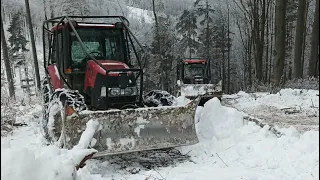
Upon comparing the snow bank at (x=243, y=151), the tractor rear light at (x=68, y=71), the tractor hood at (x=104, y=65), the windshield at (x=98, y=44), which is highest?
the windshield at (x=98, y=44)

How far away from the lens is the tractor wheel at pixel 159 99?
668 centimetres

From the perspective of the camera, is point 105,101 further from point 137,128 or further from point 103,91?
point 137,128

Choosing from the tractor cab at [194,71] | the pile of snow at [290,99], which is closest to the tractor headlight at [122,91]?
the pile of snow at [290,99]

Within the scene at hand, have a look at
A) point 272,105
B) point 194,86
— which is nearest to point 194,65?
point 194,86

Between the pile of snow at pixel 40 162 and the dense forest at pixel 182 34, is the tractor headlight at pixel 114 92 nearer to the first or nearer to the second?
the pile of snow at pixel 40 162

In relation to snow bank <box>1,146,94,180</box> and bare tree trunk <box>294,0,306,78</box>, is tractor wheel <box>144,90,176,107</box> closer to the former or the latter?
snow bank <box>1,146,94,180</box>

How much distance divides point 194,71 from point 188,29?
20.0 meters

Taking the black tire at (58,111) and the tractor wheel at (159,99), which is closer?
the black tire at (58,111)

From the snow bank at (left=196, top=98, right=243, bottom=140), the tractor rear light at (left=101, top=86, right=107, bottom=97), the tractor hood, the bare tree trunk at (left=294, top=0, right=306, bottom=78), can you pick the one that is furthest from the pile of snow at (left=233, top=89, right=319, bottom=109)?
the tractor rear light at (left=101, top=86, right=107, bottom=97)

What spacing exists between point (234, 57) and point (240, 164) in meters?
42.1

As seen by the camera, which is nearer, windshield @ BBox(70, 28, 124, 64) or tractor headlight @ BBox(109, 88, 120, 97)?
tractor headlight @ BBox(109, 88, 120, 97)

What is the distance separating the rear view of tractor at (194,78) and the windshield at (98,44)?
25.4ft

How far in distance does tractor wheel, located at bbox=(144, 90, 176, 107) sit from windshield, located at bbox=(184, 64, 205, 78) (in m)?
12.5

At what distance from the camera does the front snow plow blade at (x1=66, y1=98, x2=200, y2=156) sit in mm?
5219
